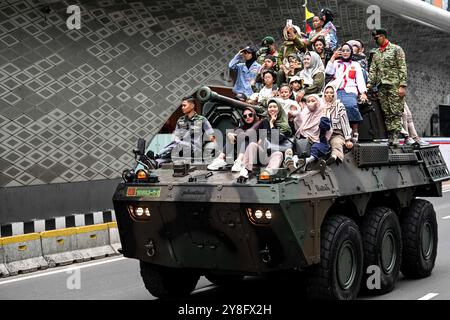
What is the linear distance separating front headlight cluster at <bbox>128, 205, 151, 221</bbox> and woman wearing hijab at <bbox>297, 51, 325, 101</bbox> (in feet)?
9.20

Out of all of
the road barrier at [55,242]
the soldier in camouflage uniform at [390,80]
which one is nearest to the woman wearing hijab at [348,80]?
the soldier in camouflage uniform at [390,80]

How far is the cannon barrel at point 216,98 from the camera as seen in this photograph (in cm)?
809

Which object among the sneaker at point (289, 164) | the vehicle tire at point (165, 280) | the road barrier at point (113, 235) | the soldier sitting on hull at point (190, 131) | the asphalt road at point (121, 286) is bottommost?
the asphalt road at point (121, 286)

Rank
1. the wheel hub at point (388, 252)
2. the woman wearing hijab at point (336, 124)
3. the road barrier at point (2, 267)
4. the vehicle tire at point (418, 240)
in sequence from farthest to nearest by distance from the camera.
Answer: the road barrier at point (2, 267)
the vehicle tire at point (418, 240)
the wheel hub at point (388, 252)
the woman wearing hijab at point (336, 124)

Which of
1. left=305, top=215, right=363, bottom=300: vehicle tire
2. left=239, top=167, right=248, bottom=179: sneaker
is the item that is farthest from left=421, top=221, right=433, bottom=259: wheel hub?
left=239, top=167, right=248, bottom=179: sneaker

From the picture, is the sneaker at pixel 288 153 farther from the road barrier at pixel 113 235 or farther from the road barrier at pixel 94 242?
the road barrier at pixel 113 235

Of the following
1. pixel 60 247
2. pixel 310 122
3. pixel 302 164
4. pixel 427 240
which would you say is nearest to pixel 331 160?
pixel 302 164

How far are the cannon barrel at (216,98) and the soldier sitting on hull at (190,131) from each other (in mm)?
610

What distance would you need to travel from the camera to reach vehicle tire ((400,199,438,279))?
398 inches

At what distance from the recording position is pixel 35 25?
14.7m

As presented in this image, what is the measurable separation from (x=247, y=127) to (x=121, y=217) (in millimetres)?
1658

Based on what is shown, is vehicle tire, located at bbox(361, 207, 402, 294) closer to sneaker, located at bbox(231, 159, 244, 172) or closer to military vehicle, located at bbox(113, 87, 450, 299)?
military vehicle, located at bbox(113, 87, 450, 299)

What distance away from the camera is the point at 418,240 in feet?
33.2
